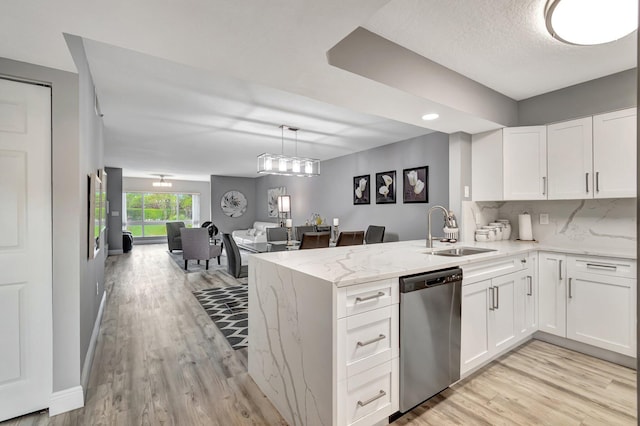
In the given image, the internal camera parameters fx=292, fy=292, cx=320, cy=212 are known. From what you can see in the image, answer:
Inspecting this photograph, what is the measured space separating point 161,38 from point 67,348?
1913mm

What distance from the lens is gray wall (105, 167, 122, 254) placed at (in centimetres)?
812

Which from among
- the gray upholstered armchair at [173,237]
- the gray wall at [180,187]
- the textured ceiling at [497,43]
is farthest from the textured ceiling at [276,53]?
the gray wall at [180,187]

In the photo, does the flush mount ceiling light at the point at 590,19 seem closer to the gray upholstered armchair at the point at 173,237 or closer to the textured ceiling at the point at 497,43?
the textured ceiling at the point at 497,43

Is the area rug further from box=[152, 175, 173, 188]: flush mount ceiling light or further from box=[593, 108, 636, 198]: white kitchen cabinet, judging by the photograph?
box=[152, 175, 173, 188]: flush mount ceiling light

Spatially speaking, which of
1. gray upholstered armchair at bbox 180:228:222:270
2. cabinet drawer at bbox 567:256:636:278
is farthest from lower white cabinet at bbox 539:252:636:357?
gray upholstered armchair at bbox 180:228:222:270

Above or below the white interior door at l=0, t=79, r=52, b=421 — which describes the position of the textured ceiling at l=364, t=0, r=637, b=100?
above

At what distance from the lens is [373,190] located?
18.5ft

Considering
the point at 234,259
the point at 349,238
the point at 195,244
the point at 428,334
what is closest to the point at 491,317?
the point at 428,334

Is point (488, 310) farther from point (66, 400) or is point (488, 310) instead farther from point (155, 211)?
point (155, 211)

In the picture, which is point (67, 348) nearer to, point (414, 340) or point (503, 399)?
point (414, 340)

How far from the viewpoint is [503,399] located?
1947 mm

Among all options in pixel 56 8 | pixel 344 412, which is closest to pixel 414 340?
pixel 344 412

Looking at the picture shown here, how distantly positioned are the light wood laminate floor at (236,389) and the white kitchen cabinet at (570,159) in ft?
4.81

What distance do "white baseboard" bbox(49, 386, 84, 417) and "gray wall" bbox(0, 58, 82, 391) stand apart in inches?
1.3
